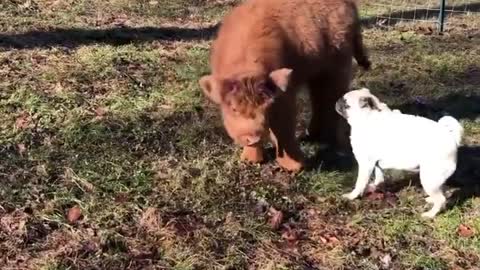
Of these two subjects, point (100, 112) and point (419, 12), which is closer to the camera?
point (100, 112)

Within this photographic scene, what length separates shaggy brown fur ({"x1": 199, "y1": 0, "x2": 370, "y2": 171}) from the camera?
498cm

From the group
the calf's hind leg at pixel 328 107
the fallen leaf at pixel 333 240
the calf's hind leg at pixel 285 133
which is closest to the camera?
the fallen leaf at pixel 333 240

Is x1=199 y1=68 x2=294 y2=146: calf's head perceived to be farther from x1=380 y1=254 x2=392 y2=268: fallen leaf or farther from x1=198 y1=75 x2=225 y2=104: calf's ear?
x1=380 y1=254 x2=392 y2=268: fallen leaf

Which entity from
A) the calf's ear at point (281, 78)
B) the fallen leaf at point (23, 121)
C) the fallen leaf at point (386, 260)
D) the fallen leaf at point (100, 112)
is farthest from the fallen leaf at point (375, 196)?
the fallen leaf at point (23, 121)

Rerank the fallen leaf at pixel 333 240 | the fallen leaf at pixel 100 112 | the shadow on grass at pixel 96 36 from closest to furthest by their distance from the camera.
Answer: the fallen leaf at pixel 333 240
the fallen leaf at pixel 100 112
the shadow on grass at pixel 96 36

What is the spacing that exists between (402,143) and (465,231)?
30.2 inches

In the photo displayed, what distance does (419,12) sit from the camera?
1075cm

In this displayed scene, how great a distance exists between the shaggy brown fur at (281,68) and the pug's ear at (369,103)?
52 cm

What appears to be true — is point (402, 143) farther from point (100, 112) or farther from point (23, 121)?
point (23, 121)

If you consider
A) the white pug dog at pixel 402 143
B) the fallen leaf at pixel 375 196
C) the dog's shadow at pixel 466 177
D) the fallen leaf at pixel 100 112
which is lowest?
the dog's shadow at pixel 466 177

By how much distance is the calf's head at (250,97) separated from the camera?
492 centimetres

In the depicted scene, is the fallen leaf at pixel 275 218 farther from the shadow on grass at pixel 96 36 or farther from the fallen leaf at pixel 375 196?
the shadow on grass at pixel 96 36

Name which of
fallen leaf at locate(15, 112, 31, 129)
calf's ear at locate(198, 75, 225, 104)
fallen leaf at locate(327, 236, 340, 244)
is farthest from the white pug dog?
fallen leaf at locate(15, 112, 31, 129)

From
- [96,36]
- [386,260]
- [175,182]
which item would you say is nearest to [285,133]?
[175,182]
